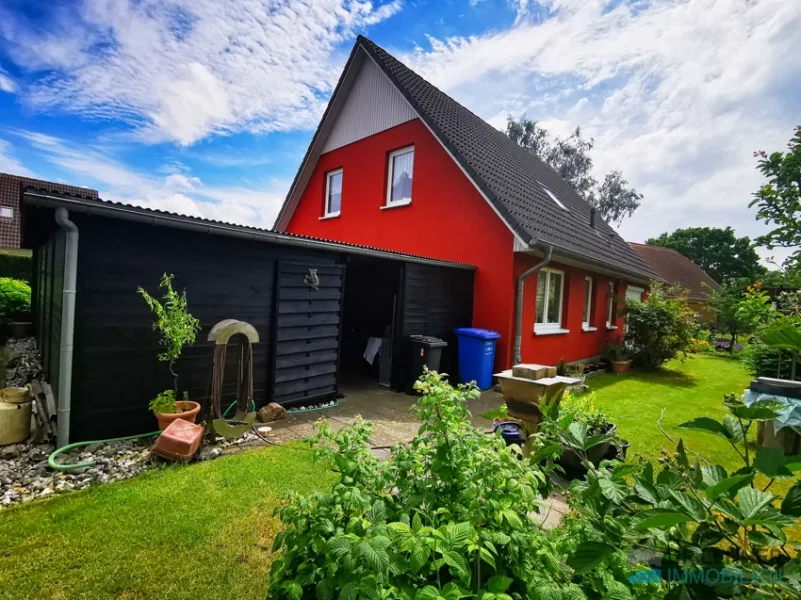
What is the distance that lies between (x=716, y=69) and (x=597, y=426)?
17.7 feet

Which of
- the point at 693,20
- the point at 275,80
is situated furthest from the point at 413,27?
the point at 693,20

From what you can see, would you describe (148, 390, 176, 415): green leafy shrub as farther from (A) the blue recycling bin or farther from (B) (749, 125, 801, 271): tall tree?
(B) (749, 125, 801, 271): tall tree

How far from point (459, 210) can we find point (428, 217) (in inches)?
36.4

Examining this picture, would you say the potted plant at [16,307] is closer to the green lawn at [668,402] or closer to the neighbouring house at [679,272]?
the green lawn at [668,402]

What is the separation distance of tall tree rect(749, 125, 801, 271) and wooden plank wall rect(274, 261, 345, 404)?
5.10m

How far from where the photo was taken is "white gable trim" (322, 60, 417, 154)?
32.5 feet

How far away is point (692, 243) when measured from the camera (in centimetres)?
4356

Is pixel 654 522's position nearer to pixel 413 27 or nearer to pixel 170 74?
pixel 170 74

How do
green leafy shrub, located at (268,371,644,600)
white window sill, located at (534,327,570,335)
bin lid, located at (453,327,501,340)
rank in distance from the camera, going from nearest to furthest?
green leafy shrub, located at (268,371,644,600) → bin lid, located at (453,327,501,340) → white window sill, located at (534,327,570,335)

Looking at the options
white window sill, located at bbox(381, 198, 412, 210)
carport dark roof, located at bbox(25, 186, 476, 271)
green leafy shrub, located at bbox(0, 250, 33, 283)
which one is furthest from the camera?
green leafy shrub, located at bbox(0, 250, 33, 283)

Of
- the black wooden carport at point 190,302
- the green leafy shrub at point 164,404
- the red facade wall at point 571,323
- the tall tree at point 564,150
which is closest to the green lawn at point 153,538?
the green leafy shrub at point 164,404

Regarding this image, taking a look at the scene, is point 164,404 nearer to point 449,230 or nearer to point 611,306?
point 449,230

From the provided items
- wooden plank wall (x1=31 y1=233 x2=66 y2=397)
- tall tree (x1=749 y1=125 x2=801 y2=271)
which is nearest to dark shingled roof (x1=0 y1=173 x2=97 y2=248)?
wooden plank wall (x1=31 y1=233 x2=66 y2=397)

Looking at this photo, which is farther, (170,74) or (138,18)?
(170,74)
